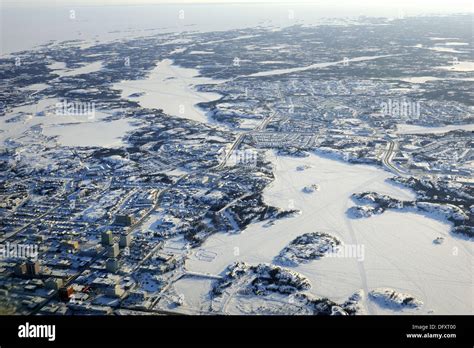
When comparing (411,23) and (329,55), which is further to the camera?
(411,23)

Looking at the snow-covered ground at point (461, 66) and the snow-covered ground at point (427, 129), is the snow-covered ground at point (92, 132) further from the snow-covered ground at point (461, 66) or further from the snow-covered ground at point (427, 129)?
the snow-covered ground at point (461, 66)

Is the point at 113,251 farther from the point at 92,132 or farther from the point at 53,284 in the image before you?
the point at 92,132

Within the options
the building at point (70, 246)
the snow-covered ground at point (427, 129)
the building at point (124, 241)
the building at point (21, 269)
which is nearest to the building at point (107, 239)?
the building at point (124, 241)

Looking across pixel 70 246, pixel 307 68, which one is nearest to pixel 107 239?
pixel 70 246

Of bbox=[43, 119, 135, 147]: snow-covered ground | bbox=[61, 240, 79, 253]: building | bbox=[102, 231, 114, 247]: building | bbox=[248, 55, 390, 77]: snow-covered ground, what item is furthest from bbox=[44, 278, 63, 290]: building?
bbox=[248, 55, 390, 77]: snow-covered ground

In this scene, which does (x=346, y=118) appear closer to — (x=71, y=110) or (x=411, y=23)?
(x=71, y=110)
